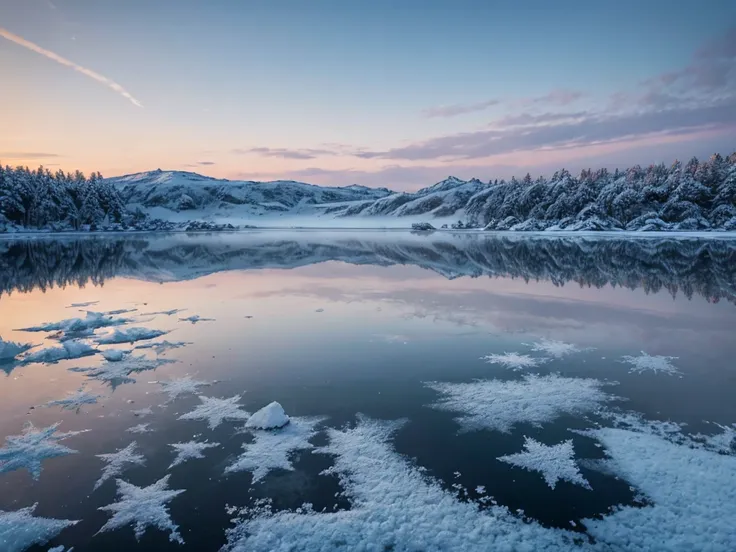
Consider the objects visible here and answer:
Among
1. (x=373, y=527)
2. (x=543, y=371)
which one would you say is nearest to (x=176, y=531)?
(x=373, y=527)

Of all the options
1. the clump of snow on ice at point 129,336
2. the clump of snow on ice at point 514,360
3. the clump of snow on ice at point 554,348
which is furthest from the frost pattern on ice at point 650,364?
the clump of snow on ice at point 129,336

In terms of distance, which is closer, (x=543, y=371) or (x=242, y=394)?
(x=242, y=394)

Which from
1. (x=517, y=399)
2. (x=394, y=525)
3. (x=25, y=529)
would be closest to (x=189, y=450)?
(x=25, y=529)

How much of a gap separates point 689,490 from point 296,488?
6.61m

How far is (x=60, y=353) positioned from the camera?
14.6 m

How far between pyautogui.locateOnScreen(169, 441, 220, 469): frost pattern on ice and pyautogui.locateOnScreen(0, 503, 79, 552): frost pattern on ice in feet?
6.11

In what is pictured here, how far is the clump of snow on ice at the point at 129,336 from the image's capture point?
643 inches

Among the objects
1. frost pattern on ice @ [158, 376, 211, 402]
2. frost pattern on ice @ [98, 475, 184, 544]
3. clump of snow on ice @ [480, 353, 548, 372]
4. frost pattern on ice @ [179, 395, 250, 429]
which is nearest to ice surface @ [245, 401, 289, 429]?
frost pattern on ice @ [179, 395, 250, 429]

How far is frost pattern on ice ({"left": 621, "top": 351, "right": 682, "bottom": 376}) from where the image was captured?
12586 millimetres

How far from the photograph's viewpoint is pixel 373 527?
6.41 metres

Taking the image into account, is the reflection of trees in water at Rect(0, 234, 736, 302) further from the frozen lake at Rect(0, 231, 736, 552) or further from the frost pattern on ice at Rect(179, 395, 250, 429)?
the frost pattern on ice at Rect(179, 395, 250, 429)

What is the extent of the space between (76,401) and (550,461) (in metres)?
11.3

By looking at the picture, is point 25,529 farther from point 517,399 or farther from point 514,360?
point 514,360

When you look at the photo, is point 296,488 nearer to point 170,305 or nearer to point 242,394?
point 242,394
